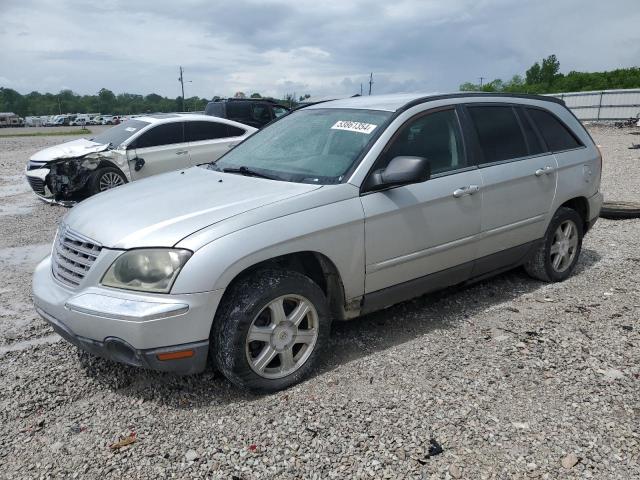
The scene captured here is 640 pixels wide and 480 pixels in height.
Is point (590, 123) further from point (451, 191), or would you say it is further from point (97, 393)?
point (97, 393)

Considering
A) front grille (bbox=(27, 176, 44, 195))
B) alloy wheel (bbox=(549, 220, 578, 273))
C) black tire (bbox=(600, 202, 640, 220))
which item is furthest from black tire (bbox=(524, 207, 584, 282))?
front grille (bbox=(27, 176, 44, 195))

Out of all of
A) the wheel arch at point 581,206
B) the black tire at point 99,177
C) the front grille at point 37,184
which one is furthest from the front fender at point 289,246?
the front grille at point 37,184

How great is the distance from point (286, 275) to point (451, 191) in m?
1.47

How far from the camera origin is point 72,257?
10.5ft

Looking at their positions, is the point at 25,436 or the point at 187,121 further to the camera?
the point at 187,121

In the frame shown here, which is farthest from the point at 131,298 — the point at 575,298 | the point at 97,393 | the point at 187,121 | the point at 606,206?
the point at 187,121

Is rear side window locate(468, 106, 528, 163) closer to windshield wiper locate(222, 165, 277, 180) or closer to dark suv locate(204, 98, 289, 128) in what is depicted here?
windshield wiper locate(222, 165, 277, 180)

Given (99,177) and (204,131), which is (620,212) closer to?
(204,131)

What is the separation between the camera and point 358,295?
3562 millimetres

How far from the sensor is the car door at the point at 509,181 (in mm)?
4227

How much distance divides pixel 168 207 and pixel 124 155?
6778 millimetres

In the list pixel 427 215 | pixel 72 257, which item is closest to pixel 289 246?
pixel 427 215

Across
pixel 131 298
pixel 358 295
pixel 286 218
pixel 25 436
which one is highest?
pixel 286 218

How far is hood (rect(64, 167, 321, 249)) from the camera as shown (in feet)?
9.66
